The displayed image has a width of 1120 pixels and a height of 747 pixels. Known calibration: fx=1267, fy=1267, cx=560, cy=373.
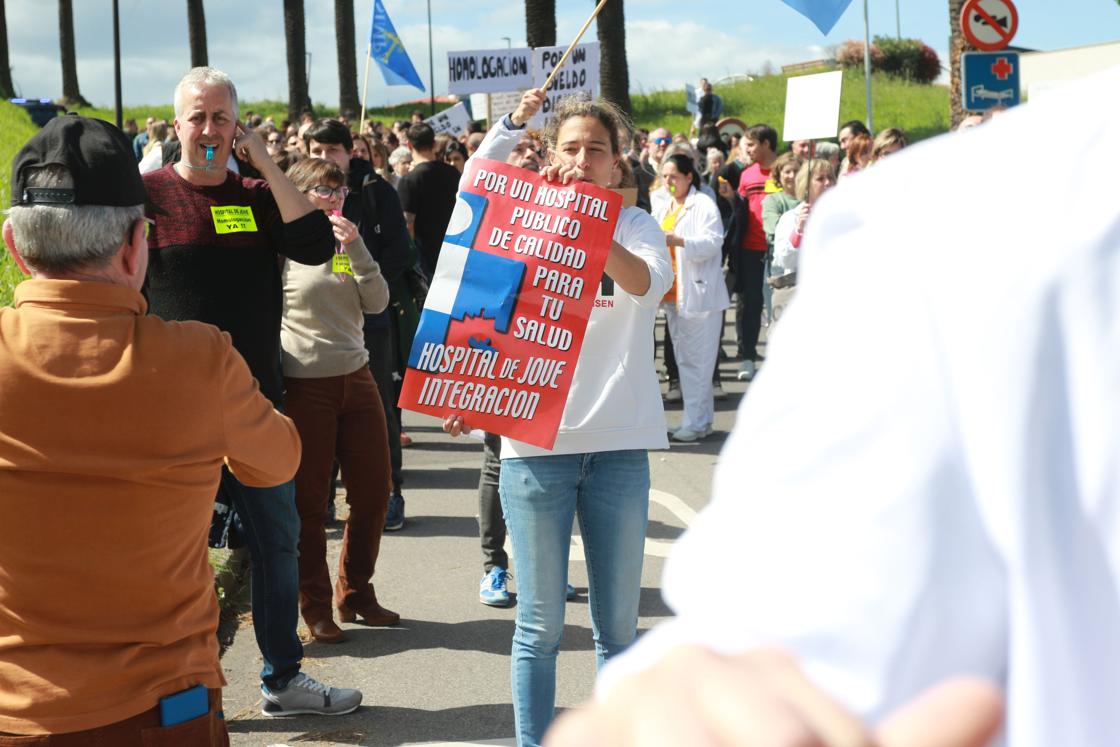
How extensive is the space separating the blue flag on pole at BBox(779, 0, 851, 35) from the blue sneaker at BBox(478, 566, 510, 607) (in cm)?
284

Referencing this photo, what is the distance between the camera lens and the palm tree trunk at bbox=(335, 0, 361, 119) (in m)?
33.5

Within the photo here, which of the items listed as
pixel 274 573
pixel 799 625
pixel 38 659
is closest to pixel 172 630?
pixel 38 659

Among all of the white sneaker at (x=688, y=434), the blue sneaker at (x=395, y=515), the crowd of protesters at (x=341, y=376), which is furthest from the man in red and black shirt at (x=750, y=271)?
the blue sneaker at (x=395, y=515)

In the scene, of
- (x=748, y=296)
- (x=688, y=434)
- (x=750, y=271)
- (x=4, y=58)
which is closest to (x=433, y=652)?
(x=688, y=434)

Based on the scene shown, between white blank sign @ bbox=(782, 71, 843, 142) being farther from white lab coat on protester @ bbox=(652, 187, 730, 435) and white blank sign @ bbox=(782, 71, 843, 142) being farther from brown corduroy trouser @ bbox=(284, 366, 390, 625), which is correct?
brown corduroy trouser @ bbox=(284, 366, 390, 625)

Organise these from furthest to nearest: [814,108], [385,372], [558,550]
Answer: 1. [814,108]
2. [385,372]
3. [558,550]

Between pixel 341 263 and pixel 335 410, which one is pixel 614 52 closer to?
pixel 341 263

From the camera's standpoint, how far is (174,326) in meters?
2.66

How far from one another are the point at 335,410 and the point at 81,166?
2.91m

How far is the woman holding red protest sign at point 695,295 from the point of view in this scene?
9.67 meters

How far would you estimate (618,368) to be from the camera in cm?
383

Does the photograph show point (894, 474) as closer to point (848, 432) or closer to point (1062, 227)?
point (848, 432)

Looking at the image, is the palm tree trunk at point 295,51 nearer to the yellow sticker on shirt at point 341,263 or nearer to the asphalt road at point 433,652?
the asphalt road at point 433,652

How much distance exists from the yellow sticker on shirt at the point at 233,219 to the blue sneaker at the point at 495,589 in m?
2.24
